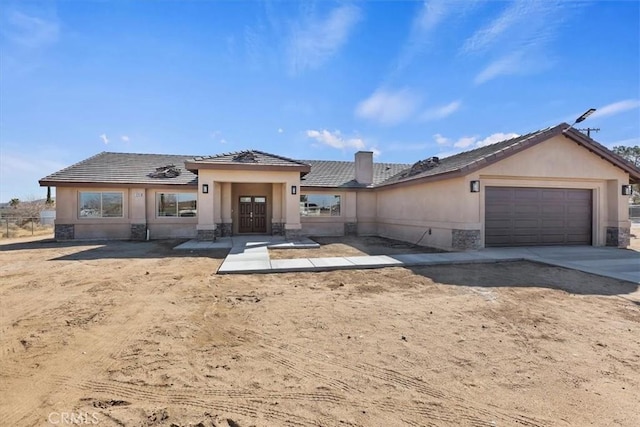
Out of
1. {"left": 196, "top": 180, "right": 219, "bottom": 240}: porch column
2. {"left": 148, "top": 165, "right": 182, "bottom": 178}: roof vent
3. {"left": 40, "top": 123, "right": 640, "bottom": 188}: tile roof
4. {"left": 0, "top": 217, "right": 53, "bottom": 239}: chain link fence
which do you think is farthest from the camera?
{"left": 0, "top": 217, "right": 53, "bottom": 239}: chain link fence

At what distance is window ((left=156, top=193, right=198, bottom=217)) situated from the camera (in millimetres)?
16422

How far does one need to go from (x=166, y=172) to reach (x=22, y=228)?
14.2m

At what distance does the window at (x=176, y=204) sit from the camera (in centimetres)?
1642

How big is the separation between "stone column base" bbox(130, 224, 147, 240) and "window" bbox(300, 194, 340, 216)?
28.4 feet

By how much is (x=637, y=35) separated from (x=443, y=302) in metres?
12.5

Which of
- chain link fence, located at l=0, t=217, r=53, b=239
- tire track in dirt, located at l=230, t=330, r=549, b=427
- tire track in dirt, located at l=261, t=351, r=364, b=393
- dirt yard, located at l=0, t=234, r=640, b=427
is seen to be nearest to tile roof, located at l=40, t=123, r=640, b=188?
dirt yard, located at l=0, t=234, r=640, b=427

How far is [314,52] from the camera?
11914 mm

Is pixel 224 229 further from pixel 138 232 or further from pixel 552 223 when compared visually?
pixel 552 223

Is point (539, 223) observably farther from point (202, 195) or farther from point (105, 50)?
point (105, 50)

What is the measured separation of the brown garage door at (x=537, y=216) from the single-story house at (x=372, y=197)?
0.04m

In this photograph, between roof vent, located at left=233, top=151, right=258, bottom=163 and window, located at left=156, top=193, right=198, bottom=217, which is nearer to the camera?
roof vent, located at left=233, top=151, right=258, bottom=163

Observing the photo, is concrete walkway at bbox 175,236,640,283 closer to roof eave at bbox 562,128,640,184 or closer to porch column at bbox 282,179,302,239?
porch column at bbox 282,179,302,239

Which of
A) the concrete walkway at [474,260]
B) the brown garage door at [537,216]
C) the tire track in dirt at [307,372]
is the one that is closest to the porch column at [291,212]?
the concrete walkway at [474,260]

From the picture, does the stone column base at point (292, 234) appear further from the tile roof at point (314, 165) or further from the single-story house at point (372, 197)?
the tile roof at point (314, 165)
